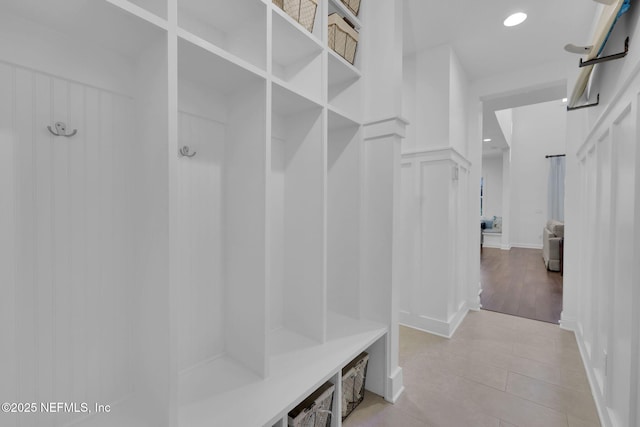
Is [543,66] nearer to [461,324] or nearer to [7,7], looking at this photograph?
[461,324]

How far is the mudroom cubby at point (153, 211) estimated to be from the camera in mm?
933

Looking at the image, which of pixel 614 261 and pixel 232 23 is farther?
pixel 614 261

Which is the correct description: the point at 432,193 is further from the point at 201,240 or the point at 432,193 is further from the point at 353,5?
the point at 201,240

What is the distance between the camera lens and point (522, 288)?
425 centimetres

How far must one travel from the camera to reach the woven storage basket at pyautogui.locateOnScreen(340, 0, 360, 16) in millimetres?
1832

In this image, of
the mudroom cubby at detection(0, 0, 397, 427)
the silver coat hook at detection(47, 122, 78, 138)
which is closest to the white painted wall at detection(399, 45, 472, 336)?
the mudroom cubby at detection(0, 0, 397, 427)

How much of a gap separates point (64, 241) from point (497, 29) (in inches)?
132

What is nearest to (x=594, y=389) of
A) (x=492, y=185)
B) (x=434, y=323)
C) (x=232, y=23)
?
(x=434, y=323)

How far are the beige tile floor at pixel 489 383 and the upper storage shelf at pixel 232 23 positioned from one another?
204 centimetres

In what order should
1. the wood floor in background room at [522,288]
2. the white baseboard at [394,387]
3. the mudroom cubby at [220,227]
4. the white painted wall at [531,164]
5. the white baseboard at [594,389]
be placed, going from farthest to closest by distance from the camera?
the white painted wall at [531,164] → the wood floor in background room at [522,288] → the white baseboard at [394,387] → the white baseboard at [594,389] → the mudroom cubby at [220,227]

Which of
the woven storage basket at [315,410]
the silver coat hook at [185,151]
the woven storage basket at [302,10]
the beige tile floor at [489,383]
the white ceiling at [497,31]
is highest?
the white ceiling at [497,31]

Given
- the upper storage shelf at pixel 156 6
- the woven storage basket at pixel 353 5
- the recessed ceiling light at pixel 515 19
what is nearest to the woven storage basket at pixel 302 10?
the woven storage basket at pixel 353 5

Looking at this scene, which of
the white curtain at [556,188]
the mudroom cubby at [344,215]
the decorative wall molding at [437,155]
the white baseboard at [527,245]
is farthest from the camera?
the white baseboard at [527,245]

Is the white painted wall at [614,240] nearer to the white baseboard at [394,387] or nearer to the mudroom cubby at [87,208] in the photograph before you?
the white baseboard at [394,387]
